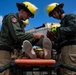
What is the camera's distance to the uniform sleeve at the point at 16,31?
511 cm

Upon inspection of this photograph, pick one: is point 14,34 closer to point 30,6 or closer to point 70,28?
point 30,6

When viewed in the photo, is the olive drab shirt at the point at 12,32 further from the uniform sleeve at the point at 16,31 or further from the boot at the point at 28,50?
the boot at the point at 28,50

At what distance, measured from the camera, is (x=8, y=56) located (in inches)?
211

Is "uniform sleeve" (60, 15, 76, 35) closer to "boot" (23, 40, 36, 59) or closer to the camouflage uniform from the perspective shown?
the camouflage uniform

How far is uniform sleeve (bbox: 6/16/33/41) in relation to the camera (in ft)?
16.8

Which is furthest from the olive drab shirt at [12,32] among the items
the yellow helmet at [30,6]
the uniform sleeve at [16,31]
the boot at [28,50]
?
the boot at [28,50]

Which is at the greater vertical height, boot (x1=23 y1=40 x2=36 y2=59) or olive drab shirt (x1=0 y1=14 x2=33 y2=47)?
olive drab shirt (x1=0 y1=14 x2=33 y2=47)

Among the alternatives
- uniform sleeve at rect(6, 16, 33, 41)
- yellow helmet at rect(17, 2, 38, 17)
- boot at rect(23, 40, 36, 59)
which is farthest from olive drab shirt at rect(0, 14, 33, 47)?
boot at rect(23, 40, 36, 59)

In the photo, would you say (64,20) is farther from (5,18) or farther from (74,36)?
(5,18)

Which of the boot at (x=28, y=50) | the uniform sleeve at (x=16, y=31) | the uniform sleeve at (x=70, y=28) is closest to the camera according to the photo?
the boot at (x=28, y=50)

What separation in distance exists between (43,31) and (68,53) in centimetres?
181

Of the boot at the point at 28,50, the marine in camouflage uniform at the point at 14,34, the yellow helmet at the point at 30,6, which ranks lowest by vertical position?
the boot at the point at 28,50

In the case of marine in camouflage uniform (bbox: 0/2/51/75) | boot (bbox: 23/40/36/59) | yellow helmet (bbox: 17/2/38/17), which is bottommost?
boot (bbox: 23/40/36/59)

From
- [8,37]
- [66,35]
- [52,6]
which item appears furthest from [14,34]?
[52,6]
